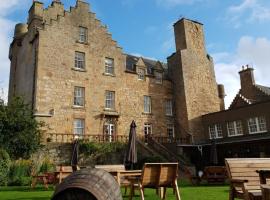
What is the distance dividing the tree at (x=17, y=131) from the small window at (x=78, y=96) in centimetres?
640

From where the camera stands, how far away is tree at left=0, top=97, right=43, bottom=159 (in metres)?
19.1

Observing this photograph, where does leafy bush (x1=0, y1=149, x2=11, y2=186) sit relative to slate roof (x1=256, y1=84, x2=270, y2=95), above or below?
below

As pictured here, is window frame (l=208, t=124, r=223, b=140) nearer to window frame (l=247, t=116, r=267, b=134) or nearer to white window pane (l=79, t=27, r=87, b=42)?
window frame (l=247, t=116, r=267, b=134)

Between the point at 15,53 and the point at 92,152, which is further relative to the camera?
the point at 15,53

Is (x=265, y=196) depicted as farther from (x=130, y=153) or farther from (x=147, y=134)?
(x=147, y=134)

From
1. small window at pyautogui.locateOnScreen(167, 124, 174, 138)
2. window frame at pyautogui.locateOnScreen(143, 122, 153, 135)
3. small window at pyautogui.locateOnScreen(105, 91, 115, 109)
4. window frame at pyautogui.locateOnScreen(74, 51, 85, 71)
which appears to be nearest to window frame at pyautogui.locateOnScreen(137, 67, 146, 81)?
small window at pyautogui.locateOnScreen(105, 91, 115, 109)

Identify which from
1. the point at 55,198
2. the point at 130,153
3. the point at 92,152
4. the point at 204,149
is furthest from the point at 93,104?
the point at 55,198

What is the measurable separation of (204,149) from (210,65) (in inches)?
429

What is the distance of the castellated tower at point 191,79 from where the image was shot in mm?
30969

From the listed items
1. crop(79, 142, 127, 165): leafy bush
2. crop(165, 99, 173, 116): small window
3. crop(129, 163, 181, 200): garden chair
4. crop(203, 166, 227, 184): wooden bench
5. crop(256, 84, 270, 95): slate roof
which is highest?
crop(256, 84, 270, 95): slate roof

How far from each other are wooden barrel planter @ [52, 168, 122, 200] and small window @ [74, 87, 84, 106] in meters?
22.8

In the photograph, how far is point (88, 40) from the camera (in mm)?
28578

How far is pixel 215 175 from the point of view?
15.8 metres

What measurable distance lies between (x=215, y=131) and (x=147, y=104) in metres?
7.15
